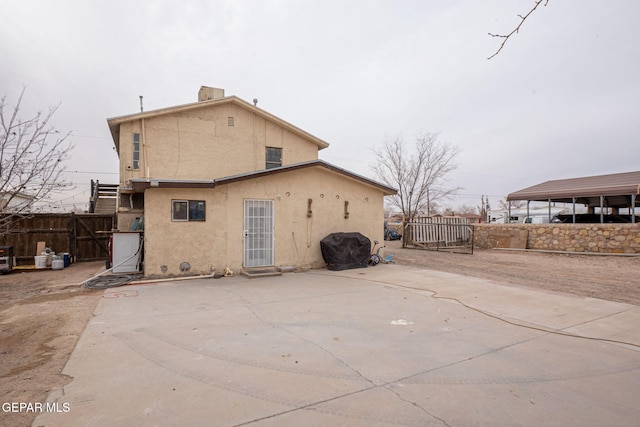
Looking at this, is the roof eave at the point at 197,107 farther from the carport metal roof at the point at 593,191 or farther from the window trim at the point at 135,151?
the carport metal roof at the point at 593,191

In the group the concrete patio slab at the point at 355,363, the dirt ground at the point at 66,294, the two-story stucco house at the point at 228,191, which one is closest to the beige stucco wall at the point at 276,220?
the two-story stucco house at the point at 228,191

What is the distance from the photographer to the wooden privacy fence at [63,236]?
11.7 metres

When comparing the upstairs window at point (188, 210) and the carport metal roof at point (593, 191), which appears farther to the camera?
the carport metal roof at point (593, 191)

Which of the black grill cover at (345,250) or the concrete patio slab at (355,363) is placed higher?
the black grill cover at (345,250)

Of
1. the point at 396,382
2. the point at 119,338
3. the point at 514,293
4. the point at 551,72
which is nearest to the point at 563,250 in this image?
the point at 514,293

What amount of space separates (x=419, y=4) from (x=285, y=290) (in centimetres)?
617

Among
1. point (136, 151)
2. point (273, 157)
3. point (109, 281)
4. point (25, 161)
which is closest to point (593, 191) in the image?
point (273, 157)

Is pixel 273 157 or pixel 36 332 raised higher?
pixel 273 157

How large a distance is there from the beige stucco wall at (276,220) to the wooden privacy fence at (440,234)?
651 centimetres

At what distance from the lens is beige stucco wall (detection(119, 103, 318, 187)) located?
11.1 metres

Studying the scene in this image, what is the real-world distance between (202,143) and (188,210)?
3873 millimetres

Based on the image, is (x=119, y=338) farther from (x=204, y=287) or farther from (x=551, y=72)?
(x=551, y=72)

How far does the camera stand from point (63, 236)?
12406 mm

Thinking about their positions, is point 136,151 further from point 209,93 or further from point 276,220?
point 276,220
